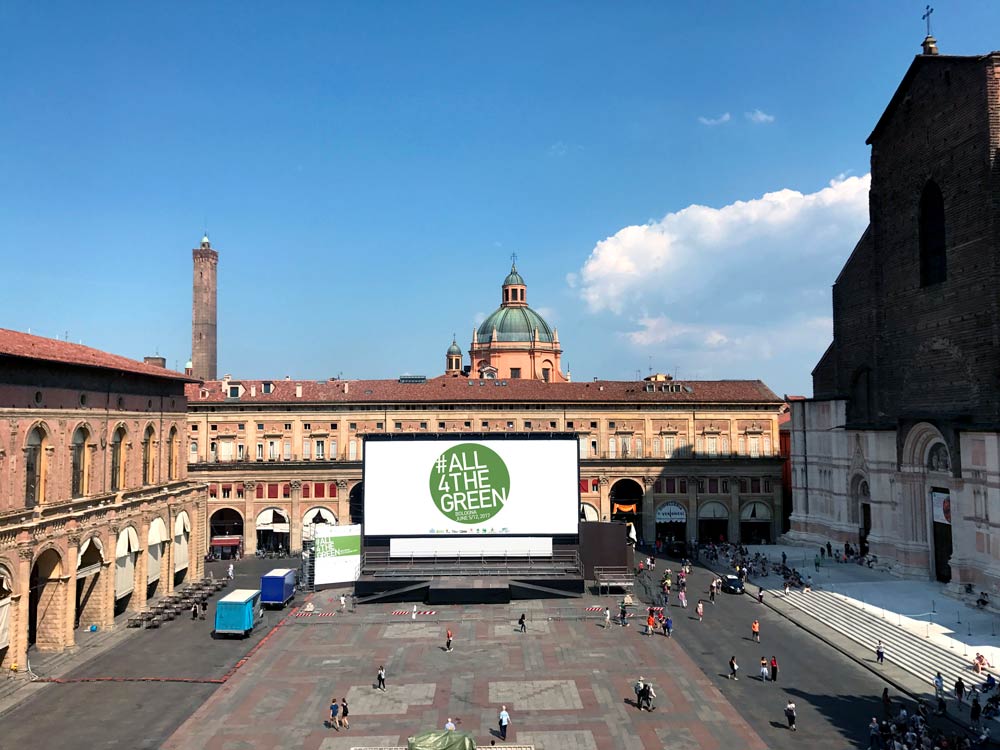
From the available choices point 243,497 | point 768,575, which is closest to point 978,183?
point 768,575

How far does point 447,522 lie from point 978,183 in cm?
3856

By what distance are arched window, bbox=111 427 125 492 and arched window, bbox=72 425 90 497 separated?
9.53ft

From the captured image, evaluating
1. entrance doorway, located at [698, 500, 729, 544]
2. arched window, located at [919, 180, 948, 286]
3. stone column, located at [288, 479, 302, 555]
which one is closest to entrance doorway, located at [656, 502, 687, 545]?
entrance doorway, located at [698, 500, 729, 544]

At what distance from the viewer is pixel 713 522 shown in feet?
237

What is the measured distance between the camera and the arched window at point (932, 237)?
4919 centimetres

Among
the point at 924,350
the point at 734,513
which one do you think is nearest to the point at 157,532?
the point at 734,513

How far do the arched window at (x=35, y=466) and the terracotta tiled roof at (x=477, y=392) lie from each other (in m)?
32.2

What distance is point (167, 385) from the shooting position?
53.8m

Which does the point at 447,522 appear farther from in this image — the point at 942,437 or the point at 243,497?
the point at 942,437

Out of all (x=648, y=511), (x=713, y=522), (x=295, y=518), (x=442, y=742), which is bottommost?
(x=442, y=742)

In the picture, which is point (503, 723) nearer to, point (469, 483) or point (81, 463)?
point (469, 483)

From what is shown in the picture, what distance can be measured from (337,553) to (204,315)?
50620 millimetres

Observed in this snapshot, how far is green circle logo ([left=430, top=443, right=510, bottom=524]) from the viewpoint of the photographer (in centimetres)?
5428

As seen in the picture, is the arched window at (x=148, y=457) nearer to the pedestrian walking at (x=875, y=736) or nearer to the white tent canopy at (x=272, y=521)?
the white tent canopy at (x=272, y=521)
